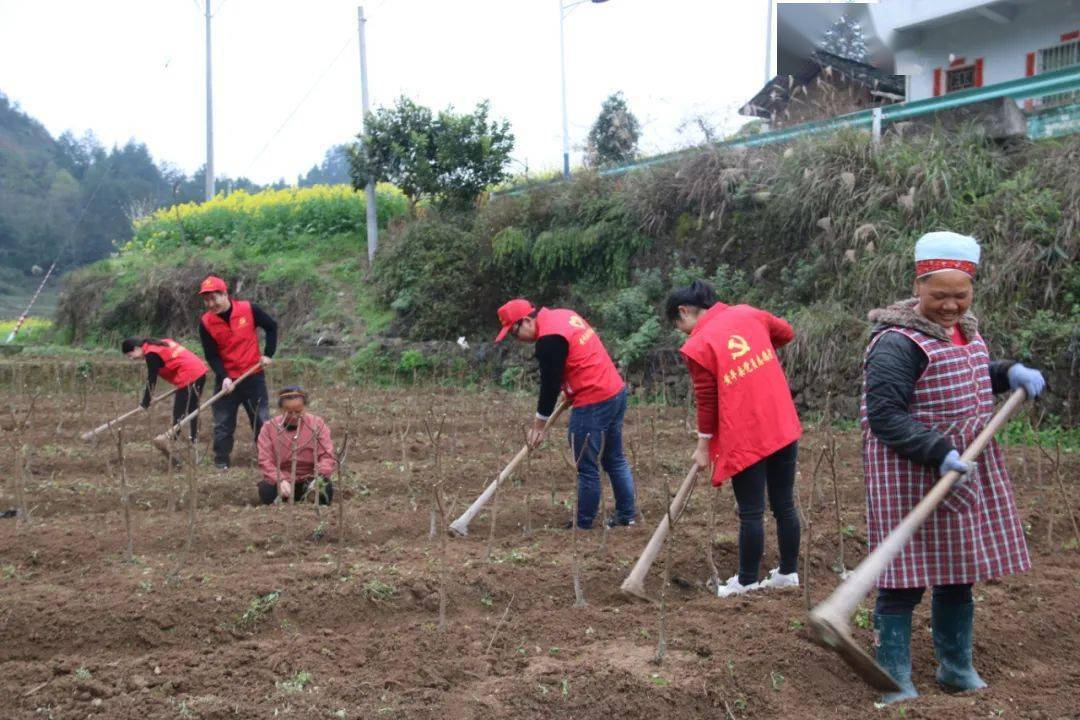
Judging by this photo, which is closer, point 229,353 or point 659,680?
point 659,680

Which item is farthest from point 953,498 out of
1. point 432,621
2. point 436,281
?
point 436,281

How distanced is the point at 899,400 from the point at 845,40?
84.4ft

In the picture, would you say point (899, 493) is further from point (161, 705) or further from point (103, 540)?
point (103, 540)

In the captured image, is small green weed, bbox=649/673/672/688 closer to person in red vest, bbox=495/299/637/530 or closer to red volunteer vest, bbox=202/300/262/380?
person in red vest, bbox=495/299/637/530

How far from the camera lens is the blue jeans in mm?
5449

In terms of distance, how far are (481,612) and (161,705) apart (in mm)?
1368

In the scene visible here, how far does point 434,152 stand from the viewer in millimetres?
16531

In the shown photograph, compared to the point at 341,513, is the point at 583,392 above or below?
above

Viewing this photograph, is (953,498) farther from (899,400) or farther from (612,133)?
(612,133)

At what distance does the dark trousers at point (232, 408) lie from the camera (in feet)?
24.7

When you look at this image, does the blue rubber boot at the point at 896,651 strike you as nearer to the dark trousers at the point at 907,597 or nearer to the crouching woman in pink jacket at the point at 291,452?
the dark trousers at the point at 907,597

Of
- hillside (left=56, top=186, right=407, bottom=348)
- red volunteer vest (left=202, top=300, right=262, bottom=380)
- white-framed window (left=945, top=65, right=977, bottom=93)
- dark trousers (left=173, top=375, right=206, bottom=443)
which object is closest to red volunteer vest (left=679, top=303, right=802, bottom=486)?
red volunteer vest (left=202, top=300, right=262, bottom=380)

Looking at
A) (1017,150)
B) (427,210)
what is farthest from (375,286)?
(1017,150)

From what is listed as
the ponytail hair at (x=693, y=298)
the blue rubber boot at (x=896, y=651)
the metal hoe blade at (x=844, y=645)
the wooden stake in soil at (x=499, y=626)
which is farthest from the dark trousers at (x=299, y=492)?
the metal hoe blade at (x=844, y=645)
